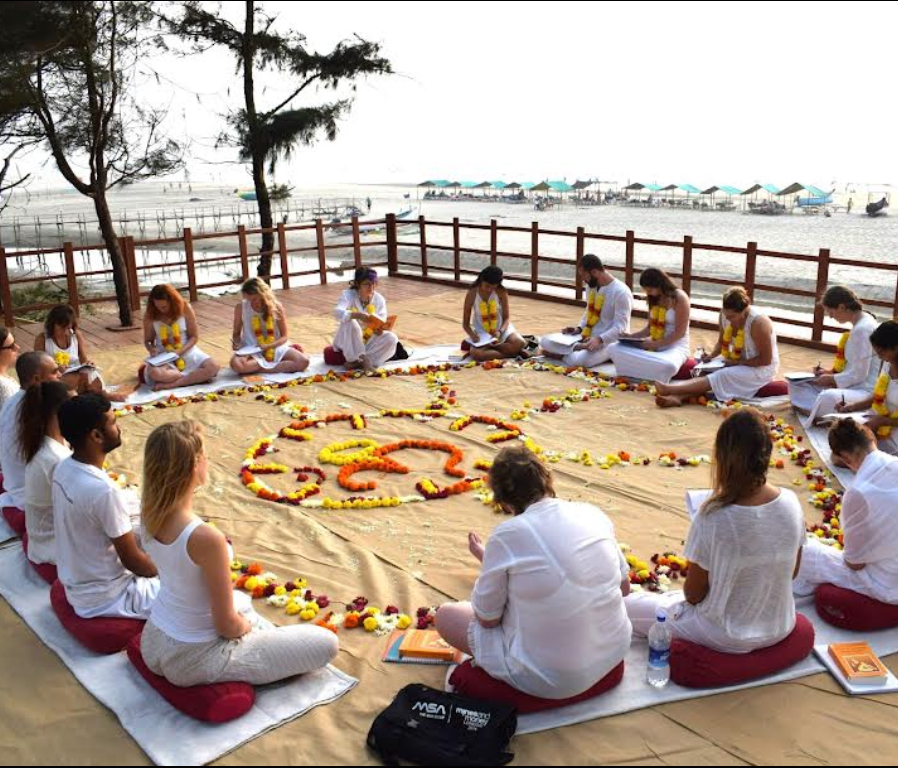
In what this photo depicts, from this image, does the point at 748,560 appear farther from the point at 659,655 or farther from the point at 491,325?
the point at 491,325

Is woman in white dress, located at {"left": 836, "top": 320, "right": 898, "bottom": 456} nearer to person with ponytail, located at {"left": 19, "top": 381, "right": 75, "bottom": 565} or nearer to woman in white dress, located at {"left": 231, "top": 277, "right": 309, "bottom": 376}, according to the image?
person with ponytail, located at {"left": 19, "top": 381, "right": 75, "bottom": 565}

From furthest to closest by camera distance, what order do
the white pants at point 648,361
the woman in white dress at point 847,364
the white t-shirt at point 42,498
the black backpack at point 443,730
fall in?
the white pants at point 648,361, the woman in white dress at point 847,364, the white t-shirt at point 42,498, the black backpack at point 443,730

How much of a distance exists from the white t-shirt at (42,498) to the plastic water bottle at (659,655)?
316 centimetres

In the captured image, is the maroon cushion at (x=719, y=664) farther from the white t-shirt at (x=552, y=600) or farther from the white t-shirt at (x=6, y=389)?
the white t-shirt at (x=6, y=389)

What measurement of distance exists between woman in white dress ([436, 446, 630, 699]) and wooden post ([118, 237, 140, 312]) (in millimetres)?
11106

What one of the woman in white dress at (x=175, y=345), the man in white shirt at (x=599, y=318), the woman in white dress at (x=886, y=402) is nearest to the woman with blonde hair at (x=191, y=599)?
the woman in white dress at (x=886, y=402)

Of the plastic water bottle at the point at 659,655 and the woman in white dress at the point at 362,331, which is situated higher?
the woman in white dress at the point at 362,331

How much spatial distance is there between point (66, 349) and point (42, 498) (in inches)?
154

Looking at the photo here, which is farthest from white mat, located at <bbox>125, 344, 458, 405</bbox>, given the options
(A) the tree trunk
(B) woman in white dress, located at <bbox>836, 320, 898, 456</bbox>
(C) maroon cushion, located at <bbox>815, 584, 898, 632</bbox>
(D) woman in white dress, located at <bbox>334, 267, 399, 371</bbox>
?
(C) maroon cushion, located at <bbox>815, 584, 898, 632</bbox>

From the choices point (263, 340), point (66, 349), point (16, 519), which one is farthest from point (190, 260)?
point (16, 519)

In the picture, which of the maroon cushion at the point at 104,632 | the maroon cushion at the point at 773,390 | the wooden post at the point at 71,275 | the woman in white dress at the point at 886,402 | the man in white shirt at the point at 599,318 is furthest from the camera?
the wooden post at the point at 71,275

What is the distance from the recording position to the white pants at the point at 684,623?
12.3 feet

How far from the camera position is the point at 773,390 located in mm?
8242

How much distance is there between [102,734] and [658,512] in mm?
3619
